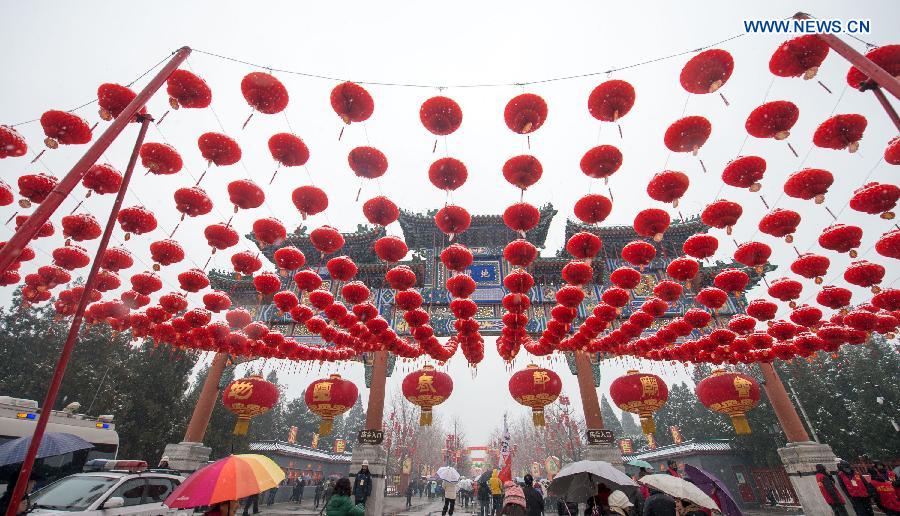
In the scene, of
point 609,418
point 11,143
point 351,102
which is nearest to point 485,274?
point 351,102

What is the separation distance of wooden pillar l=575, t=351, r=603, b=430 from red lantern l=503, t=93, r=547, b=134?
9527 mm

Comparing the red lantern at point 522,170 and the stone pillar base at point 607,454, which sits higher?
the red lantern at point 522,170

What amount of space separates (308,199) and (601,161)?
4663 millimetres

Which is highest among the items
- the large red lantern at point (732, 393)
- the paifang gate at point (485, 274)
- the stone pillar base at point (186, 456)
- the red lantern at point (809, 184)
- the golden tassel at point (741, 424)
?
the paifang gate at point (485, 274)

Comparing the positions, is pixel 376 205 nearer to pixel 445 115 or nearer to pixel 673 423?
pixel 445 115

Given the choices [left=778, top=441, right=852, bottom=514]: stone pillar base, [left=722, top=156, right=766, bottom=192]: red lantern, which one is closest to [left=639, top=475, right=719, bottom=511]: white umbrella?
[left=722, top=156, right=766, bottom=192]: red lantern

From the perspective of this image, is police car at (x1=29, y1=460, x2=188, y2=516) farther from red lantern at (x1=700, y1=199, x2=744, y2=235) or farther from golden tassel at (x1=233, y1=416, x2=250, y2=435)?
red lantern at (x1=700, y1=199, x2=744, y2=235)

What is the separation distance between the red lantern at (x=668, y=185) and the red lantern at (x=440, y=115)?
3.23 metres

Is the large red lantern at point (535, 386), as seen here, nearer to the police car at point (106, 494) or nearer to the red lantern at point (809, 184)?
→ the red lantern at point (809, 184)

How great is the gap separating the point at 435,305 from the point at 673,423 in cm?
3240

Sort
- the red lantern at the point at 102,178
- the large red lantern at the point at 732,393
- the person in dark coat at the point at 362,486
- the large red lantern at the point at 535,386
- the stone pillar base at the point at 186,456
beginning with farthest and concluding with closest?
the stone pillar base at the point at 186,456 < the large red lantern at the point at 535,386 < the person in dark coat at the point at 362,486 < the large red lantern at the point at 732,393 < the red lantern at the point at 102,178

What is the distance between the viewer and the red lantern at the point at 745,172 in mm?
5441

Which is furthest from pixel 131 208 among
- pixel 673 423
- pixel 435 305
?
pixel 673 423

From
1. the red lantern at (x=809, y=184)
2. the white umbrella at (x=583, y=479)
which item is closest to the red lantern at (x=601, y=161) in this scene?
the red lantern at (x=809, y=184)
